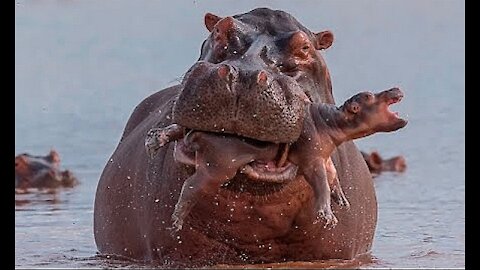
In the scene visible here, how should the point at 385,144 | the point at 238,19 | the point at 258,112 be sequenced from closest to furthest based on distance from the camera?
the point at 258,112, the point at 238,19, the point at 385,144

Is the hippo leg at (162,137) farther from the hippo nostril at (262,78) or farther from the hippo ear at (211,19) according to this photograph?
the hippo ear at (211,19)

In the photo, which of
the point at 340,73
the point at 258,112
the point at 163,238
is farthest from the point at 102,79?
the point at 258,112

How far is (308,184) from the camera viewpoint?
6.35 metres

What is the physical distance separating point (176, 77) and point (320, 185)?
4839 millimetres

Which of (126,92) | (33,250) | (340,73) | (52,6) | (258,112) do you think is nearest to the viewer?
(258,112)

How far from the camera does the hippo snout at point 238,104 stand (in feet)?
19.0

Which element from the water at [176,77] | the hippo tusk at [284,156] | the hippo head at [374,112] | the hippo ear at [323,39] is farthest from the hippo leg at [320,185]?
the water at [176,77]

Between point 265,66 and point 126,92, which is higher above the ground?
point 265,66

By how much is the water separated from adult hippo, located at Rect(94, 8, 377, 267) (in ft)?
3.86

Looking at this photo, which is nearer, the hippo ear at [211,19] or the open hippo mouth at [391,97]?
the open hippo mouth at [391,97]

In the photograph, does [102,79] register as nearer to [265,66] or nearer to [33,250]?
[33,250]

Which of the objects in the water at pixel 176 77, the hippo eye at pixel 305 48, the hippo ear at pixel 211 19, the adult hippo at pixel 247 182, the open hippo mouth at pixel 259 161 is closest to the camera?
the adult hippo at pixel 247 182

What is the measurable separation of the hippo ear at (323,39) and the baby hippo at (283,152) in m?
1.09
